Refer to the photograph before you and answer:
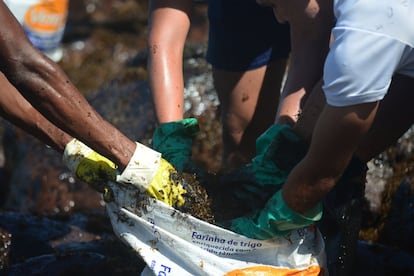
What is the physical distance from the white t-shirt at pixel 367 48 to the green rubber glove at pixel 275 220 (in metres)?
0.47

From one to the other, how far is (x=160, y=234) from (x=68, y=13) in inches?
253

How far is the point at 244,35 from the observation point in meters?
4.06

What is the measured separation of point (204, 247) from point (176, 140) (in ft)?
1.57

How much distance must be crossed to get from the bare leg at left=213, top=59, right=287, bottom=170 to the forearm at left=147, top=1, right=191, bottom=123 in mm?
495

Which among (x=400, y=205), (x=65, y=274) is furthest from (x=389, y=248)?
(x=65, y=274)

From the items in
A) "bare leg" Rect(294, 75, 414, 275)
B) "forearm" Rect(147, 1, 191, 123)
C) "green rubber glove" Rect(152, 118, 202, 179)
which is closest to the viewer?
"bare leg" Rect(294, 75, 414, 275)

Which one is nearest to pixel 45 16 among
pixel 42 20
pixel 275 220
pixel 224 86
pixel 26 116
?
pixel 42 20

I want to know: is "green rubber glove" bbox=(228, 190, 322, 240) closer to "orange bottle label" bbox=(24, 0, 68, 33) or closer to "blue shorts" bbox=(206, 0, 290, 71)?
"blue shorts" bbox=(206, 0, 290, 71)

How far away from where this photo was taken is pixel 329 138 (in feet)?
9.04

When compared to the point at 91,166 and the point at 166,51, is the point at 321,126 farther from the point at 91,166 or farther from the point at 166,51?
the point at 166,51

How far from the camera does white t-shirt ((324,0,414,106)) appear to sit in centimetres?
264

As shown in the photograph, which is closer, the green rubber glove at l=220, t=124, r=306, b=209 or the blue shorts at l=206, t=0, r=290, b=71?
the green rubber glove at l=220, t=124, r=306, b=209

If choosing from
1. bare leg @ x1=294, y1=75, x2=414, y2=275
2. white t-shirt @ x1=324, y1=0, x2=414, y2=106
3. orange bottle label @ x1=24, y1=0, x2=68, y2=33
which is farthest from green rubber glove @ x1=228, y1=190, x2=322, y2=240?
orange bottle label @ x1=24, y1=0, x2=68, y2=33

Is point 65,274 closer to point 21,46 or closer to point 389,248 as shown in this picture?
point 21,46
